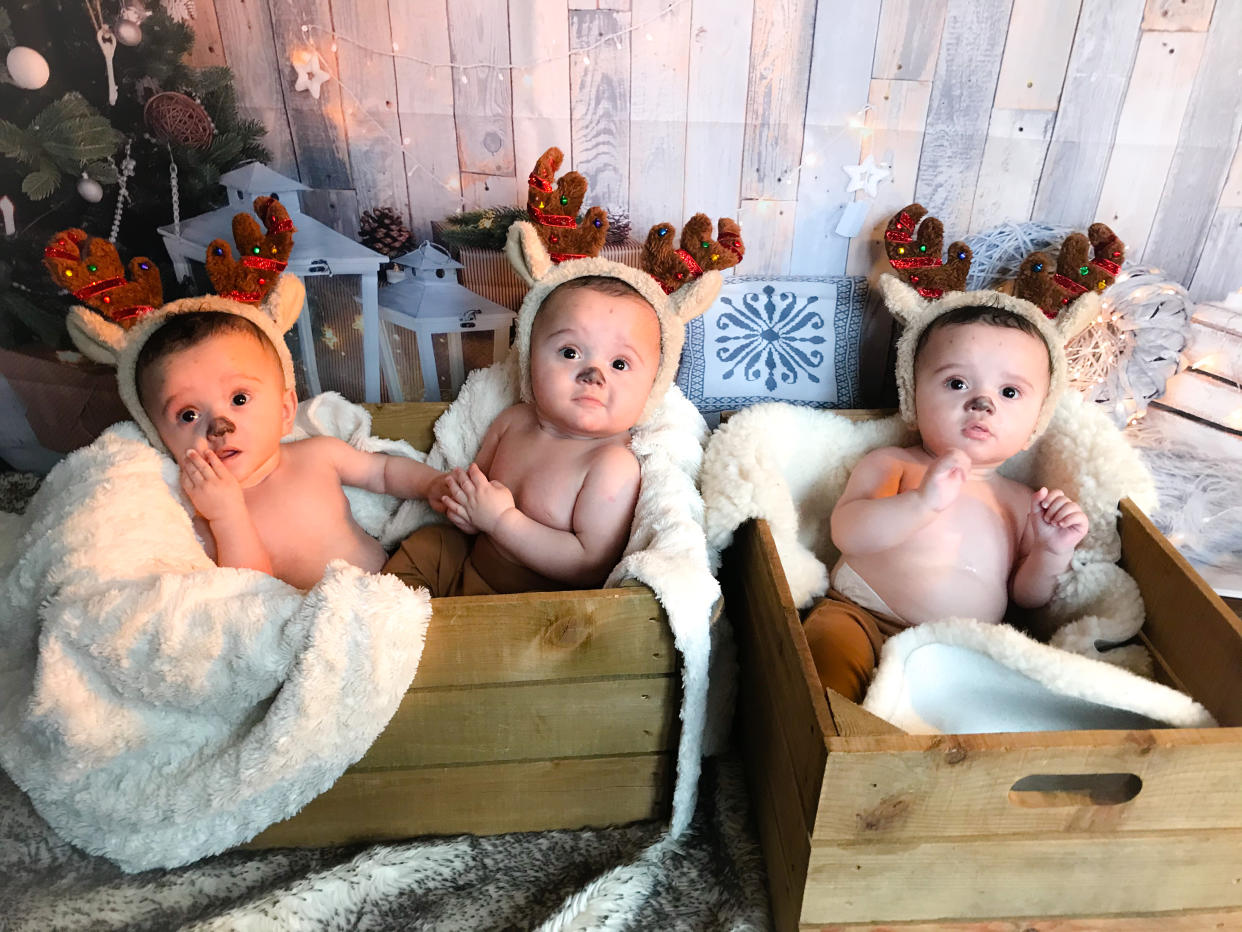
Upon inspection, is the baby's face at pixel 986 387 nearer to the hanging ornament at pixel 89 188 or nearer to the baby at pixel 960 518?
the baby at pixel 960 518

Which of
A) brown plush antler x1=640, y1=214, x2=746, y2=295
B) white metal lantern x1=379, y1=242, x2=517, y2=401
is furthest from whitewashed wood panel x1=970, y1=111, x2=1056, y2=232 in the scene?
white metal lantern x1=379, y1=242, x2=517, y2=401

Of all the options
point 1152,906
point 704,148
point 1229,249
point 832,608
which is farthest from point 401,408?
point 1229,249

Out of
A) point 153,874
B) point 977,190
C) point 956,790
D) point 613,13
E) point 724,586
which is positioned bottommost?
point 153,874

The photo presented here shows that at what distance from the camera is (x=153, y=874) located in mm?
1011

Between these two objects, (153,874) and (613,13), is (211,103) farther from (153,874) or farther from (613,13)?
(153,874)

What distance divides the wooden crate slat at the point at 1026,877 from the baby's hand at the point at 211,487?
2.69 ft

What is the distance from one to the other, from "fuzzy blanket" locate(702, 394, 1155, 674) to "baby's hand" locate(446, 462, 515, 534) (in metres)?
0.29

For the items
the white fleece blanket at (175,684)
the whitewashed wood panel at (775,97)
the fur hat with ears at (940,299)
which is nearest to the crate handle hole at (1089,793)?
the fur hat with ears at (940,299)

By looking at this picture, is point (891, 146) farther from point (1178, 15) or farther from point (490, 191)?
point (490, 191)

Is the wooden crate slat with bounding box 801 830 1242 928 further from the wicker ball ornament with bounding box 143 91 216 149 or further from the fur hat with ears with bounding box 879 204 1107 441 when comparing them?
the wicker ball ornament with bounding box 143 91 216 149

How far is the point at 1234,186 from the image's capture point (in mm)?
1334

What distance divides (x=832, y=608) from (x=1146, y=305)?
73 centimetres

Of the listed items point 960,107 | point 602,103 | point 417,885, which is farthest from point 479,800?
point 960,107

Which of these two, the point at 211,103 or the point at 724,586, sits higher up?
the point at 211,103
